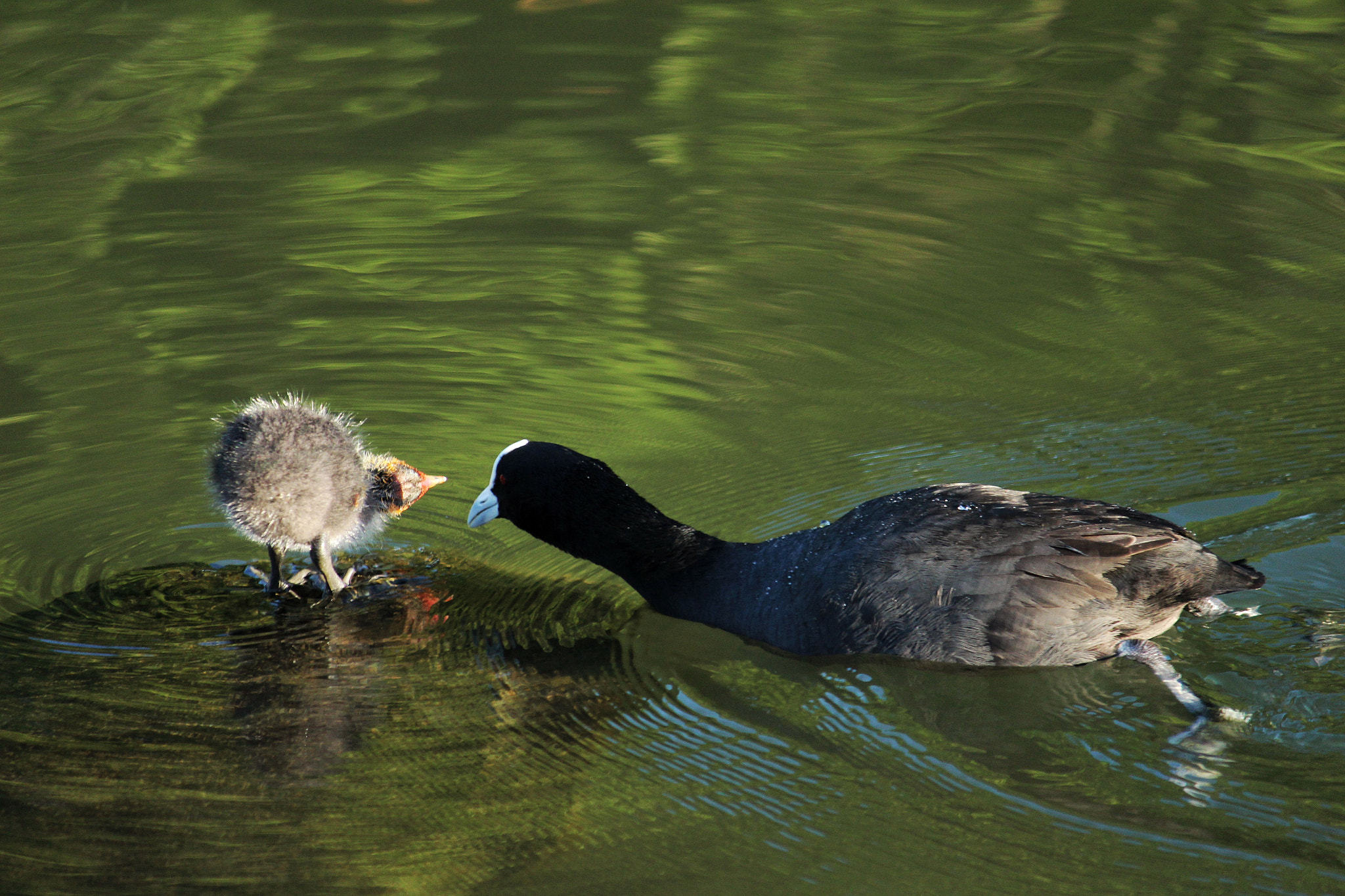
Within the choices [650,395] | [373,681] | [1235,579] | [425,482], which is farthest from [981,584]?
[650,395]

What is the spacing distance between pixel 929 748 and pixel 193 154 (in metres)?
6.16

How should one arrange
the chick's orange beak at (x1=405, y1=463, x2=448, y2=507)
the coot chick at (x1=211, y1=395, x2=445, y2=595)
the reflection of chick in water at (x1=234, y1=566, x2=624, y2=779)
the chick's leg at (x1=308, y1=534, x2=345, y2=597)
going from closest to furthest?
the reflection of chick in water at (x1=234, y1=566, x2=624, y2=779), the coot chick at (x1=211, y1=395, x2=445, y2=595), the chick's leg at (x1=308, y1=534, x2=345, y2=597), the chick's orange beak at (x1=405, y1=463, x2=448, y2=507)

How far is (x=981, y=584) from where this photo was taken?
393 cm

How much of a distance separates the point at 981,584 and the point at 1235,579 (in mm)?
741

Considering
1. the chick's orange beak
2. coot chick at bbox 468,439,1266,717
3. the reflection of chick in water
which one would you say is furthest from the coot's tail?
the chick's orange beak

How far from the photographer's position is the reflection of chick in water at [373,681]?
147 inches

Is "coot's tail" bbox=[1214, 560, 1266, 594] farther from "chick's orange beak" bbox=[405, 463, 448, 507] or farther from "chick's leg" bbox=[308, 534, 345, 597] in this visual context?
"chick's leg" bbox=[308, 534, 345, 597]

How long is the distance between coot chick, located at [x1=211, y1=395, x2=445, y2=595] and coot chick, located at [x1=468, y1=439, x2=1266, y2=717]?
3.90 ft

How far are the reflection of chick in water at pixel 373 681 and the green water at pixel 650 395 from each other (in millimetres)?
18

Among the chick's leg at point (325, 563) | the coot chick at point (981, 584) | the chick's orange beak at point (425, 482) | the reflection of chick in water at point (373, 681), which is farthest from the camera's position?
the chick's orange beak at point (425, 482)

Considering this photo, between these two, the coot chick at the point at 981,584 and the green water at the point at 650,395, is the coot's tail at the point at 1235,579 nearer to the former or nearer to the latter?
the coot chick at the point at 981,584

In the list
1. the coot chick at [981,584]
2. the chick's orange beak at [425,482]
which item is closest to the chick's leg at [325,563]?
the chick's orange beak at [425,482]

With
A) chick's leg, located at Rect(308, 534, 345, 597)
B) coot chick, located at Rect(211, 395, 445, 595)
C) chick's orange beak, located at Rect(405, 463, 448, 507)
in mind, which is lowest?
chick's leg, located at Rect(308, 534, 345, 597)

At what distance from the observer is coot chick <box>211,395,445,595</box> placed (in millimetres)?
4277
